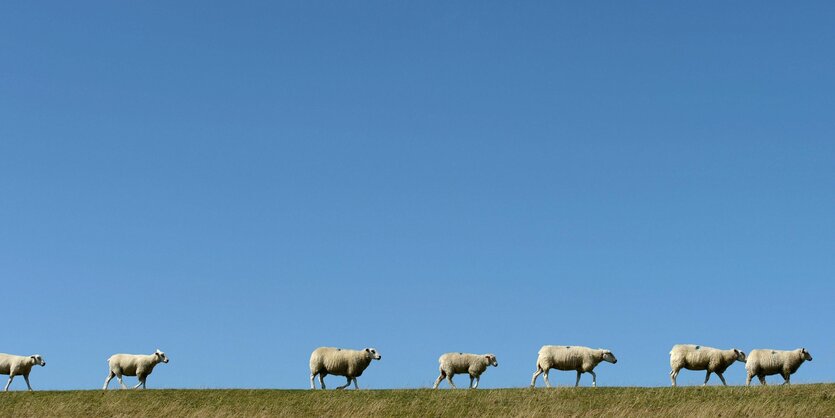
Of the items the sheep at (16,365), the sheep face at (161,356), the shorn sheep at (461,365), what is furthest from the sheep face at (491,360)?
the sheep at (16,365)

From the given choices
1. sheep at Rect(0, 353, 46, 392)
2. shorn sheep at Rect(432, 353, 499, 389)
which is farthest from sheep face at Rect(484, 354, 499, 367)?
sheep at Rect(0, 353, 46, 392)

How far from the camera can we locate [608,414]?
35.1 m

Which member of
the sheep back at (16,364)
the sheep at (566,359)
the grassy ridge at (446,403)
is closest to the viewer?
the grassy ridge at (446,403)

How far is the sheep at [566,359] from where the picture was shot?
4422cm

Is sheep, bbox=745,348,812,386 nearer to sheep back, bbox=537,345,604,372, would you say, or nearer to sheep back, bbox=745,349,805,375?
sheep back, bbox=745,349,805,375

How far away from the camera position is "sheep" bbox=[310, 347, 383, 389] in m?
44.9

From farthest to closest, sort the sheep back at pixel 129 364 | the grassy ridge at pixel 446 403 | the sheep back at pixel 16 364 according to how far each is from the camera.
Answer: the sheep back at pixel 16 364 → the sheep back at pixel 129 364 → the grassy ridge at pixel 446 403

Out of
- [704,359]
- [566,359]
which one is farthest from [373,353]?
[704,359]

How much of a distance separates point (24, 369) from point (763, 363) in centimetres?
3287

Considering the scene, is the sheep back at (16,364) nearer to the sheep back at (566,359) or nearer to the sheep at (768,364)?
the sheep back at (566,359)

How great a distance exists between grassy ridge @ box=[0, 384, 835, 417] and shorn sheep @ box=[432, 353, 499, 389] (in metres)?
5.16

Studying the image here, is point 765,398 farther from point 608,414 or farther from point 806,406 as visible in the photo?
point 608,414

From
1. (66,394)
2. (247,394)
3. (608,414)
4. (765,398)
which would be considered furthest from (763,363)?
(66,394)

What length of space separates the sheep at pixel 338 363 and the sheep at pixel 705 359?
13283mm
